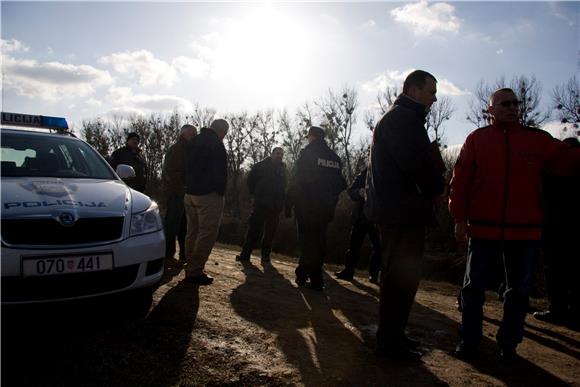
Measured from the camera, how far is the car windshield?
393 centimetres

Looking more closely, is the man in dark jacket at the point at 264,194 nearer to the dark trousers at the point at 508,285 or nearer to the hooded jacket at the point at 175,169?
the hooded jacket at the point at 175,169

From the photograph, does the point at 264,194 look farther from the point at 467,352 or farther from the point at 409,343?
the point at 467,352

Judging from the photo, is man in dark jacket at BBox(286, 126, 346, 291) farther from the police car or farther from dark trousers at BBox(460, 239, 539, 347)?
dark trousers at BBox(460, 239, 539, 347)

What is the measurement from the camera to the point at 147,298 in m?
3.68

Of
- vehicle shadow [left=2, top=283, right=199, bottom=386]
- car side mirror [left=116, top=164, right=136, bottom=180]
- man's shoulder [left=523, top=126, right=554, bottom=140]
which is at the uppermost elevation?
man's shoulder [left=523, top=126, right=554, bottom=140]

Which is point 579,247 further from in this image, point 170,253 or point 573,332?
point 170,253

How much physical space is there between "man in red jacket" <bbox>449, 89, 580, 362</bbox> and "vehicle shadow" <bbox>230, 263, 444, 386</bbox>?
2.63 feet

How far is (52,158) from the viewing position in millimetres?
4277

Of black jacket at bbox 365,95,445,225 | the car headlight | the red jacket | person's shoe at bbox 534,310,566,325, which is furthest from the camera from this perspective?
person's shoe at bbox 534,310,566,325

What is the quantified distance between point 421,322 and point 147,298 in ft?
9.49

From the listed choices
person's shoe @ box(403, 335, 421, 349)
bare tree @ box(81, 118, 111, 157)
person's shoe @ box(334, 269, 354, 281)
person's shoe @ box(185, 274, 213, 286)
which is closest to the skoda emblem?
person's shoe @ box(185, 274, 213, 286)

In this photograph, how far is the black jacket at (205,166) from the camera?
5.39 m

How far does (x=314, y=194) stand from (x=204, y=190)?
1.46 metres

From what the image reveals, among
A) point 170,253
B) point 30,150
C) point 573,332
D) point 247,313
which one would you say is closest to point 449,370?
point 247,313
